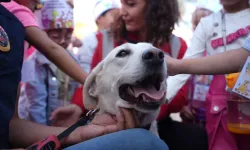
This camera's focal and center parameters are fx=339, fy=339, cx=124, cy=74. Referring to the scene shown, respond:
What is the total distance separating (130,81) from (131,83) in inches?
0.4

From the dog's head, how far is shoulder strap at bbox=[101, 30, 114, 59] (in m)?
0.56

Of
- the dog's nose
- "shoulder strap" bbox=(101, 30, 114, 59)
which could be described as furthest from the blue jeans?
"shoulder strap" bbox=(101, 30, 114, 59)

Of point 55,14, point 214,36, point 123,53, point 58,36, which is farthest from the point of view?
point 58,36

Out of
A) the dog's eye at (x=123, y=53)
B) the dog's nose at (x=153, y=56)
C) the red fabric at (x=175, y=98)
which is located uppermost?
the dog's nose at (x=153, y=56)

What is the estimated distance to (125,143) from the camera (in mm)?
1226

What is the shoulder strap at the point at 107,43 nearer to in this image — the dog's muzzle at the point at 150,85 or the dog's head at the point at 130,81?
the dog's head at the point at 130,81

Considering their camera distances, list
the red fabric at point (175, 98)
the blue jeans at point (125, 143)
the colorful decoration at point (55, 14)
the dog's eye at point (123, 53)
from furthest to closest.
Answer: the colorful decoration at point (55, 14) → the red fabric at point (175, 98) → the dog's eye at point (123, 53) → the blue jeans at point (125, 143)

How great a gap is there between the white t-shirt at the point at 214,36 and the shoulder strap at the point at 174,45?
0.13 metres

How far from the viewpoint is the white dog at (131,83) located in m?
1.54

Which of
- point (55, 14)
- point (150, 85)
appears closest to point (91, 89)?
point (150, 85)

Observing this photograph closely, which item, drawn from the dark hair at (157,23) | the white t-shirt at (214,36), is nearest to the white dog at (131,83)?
the white t-shirt at (214,36)

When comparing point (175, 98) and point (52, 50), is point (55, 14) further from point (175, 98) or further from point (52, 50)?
point (175, 98)

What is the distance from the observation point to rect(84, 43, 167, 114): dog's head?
154cm

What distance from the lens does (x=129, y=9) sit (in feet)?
8.04
